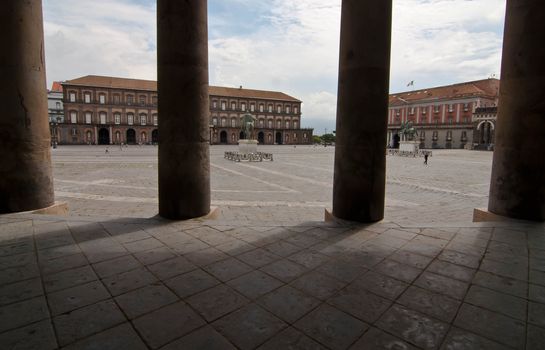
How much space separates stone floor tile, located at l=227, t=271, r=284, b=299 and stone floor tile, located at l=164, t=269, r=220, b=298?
0.19 metres

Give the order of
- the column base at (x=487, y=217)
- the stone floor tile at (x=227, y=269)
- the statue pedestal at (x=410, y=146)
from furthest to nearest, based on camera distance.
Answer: the statue pedestal at (x=410, y=146) < the column base at (x=487, y=217) < the stone floor tile at (x=227, y=269)

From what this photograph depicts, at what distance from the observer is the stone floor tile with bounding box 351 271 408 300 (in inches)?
102

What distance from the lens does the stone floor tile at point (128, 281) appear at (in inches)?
102

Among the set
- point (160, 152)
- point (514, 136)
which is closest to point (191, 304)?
point (160, 152)

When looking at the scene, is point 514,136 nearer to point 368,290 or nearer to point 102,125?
point 368,290

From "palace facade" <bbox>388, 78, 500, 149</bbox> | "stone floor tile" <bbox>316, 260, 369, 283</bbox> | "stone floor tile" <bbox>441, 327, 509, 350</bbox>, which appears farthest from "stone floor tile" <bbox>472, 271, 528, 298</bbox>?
"palace facade" <bbox>388, 78, 500, 149</bbox>

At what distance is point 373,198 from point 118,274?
11.6 ft

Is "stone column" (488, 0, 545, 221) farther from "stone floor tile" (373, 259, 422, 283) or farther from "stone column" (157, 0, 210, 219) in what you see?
"stone column" (157, 0, 210, 219)

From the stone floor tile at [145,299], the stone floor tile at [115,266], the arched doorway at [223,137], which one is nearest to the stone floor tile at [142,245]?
the stone floor tile at [115,266]

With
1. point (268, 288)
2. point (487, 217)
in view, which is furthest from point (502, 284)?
point (487, 217)

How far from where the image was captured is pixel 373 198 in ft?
→ 15.6

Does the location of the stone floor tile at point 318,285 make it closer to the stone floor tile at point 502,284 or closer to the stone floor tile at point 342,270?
the stone floor tile at point 342,270

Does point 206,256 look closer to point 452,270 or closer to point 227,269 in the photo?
point 227,269

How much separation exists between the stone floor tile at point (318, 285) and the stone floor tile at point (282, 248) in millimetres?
569
